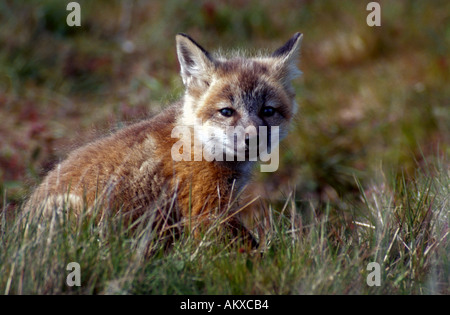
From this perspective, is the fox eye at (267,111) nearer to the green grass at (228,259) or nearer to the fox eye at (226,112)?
the fox eye at (226,112)

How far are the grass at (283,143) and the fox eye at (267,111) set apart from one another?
2.90ft

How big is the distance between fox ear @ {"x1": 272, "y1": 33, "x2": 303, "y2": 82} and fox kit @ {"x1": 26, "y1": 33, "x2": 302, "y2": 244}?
0.02m

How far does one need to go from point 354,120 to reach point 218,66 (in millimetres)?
5779

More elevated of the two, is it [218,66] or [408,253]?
[218,66]

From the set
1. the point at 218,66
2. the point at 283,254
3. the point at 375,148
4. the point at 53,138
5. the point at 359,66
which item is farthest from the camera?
the point at 359,66

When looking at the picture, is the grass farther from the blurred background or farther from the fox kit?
the fox kit

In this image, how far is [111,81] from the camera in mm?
11461

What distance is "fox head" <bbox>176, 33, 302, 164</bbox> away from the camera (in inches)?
201

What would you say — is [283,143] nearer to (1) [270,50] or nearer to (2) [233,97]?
(1) [270,50]

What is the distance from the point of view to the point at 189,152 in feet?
16.9

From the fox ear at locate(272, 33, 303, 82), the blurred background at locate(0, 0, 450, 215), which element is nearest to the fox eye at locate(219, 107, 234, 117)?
the fox ear at locate(272, 33, 303, 82)

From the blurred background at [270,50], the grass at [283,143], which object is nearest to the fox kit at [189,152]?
the grass at [283,143]
